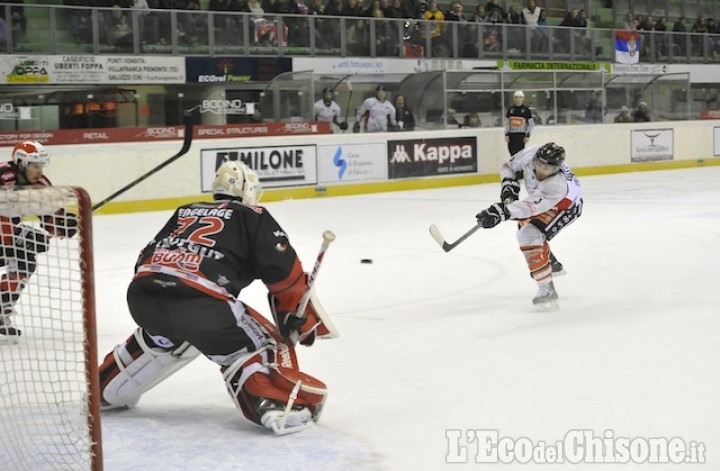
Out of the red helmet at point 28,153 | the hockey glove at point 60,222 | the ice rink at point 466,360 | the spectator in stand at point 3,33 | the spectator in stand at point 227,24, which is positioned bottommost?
the ice rink at point 466,360

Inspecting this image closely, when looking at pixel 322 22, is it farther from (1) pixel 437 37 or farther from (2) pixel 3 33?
(2) pixel 3 33

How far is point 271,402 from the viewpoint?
3695 mm

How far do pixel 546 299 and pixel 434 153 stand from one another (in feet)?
31.9

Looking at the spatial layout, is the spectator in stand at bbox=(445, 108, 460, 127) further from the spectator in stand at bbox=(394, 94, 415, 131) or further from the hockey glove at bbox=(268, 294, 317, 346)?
the hockey glove at bbox=(268, 294, 317, 346)

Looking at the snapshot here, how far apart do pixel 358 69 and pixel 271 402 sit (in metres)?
13.7

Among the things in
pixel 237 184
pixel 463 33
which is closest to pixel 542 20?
pixel 463 33

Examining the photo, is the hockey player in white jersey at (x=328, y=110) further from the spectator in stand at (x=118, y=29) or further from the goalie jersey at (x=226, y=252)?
the goalie jersey at (x=226, y=252)

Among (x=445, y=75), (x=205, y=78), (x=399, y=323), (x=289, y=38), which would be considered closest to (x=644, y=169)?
(x=445, y=75)

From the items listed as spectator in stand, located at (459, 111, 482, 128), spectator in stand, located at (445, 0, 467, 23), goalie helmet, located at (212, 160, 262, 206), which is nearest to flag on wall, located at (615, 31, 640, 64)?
spectator in stand, located at (445, 0, 467, 23)

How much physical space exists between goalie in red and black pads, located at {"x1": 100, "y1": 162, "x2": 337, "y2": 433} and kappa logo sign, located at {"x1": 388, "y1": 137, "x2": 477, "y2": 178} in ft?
37.5

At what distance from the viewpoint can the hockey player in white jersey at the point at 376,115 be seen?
49.6 feet

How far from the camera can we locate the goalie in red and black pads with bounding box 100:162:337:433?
370 centimetres


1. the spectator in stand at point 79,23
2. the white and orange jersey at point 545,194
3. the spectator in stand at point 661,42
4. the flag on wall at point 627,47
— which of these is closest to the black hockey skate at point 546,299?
the white and orange jersey at point 545,194

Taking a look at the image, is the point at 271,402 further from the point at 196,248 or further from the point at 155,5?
the point at 155,5
